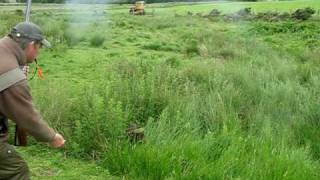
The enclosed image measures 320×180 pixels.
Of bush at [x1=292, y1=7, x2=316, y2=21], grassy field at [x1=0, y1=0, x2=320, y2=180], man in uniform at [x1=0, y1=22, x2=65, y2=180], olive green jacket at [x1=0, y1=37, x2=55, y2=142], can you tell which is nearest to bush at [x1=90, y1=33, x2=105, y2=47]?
grassy field at [x1=0, y1=0, x2=320, y2=180]

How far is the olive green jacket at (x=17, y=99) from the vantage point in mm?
4090

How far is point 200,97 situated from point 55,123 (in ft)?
7.10

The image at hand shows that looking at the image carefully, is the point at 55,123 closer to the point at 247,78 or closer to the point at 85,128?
the point at 85,128

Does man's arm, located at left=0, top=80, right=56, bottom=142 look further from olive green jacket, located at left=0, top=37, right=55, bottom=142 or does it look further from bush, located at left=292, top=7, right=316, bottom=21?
bush, located at left=292, top=7, right=316, bottom=21

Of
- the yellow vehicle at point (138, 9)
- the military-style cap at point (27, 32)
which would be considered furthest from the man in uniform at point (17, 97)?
the yellow vehicle at point (138, 9)

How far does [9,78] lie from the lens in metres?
4.10

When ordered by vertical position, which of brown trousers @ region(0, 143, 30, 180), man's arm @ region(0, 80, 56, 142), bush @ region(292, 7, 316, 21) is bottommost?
bush @ region(292, 7, 316, 21)

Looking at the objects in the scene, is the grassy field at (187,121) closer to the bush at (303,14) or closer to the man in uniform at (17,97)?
the man in uniform at (17,97)

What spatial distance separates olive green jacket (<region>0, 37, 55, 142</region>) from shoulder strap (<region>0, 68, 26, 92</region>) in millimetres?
12

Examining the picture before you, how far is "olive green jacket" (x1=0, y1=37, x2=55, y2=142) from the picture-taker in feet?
13.4

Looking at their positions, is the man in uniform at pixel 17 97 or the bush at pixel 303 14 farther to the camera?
the bush at pixel 303 14

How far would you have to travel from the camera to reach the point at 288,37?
2150 cm

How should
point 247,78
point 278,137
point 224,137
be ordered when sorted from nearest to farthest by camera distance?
point 224,137 < point 278,137 < point 247,78

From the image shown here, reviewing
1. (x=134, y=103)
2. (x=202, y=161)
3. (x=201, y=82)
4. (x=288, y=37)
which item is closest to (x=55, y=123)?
(x=134, y=103)
